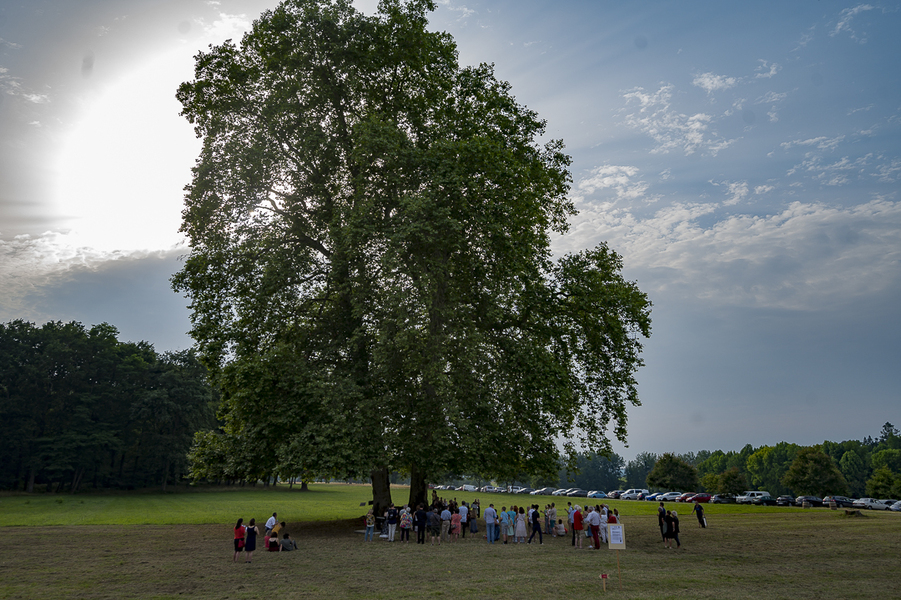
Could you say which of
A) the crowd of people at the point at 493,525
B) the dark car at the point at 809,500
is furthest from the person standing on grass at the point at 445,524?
the dark car at the point at 809,500

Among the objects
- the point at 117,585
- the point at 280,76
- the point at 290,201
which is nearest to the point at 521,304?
the point at 290,201

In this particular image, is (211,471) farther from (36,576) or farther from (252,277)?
(36,576)

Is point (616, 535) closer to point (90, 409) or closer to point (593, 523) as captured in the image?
point (593, 523)

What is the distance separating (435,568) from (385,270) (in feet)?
41.3

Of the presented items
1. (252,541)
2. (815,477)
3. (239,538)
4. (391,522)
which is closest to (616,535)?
(252,541)

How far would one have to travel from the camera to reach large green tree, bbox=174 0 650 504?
25.1 meters

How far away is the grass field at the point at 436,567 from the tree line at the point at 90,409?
168 ft

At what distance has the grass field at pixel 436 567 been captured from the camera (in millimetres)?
14570

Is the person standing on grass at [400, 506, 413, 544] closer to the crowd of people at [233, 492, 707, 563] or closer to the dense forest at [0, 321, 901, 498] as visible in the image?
Result: the crowd of people at [233, 492, 707, 563]

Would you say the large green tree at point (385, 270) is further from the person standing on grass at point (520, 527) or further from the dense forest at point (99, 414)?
the dense forest at point (99, 414)

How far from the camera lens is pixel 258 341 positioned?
28.7 meters

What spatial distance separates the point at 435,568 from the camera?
18250 mm

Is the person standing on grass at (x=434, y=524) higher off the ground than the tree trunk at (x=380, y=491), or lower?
lower

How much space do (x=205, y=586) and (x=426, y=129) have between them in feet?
73.9
